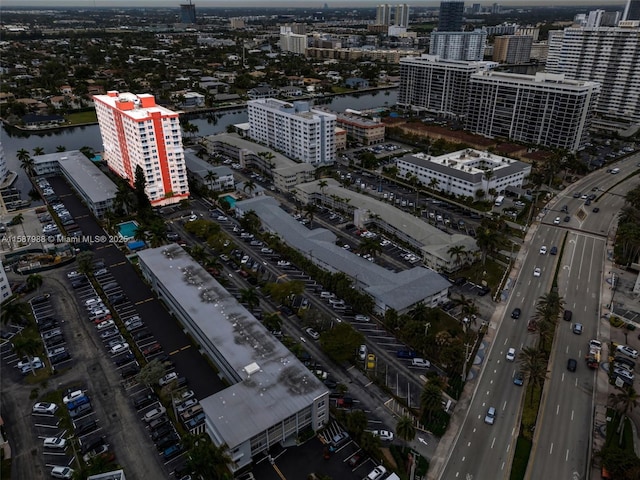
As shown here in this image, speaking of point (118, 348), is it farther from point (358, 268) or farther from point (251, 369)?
point (358, 268)

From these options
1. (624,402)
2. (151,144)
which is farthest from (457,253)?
(151,144)

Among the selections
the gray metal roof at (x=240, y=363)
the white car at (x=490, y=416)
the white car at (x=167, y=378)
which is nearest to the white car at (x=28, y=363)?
the white car at (x=167, y=378)

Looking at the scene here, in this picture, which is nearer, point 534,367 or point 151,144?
point 534,367

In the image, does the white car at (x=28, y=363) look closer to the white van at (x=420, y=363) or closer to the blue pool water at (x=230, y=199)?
the white van at (x=420, y=363)

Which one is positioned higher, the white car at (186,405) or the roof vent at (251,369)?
the roof vent at (251,369)

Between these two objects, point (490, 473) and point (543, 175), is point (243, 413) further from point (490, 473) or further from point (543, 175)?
point (543, 175)

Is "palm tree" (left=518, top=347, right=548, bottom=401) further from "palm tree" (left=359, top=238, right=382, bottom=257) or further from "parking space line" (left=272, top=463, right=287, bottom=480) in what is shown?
"palm tree" (left=359, top=238, right=382, bottom=257)
